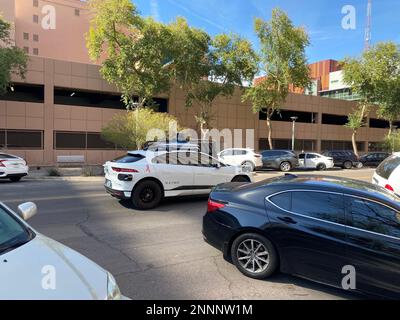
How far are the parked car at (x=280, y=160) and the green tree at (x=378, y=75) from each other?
52.1 ft

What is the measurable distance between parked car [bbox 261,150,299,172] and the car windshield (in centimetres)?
2274

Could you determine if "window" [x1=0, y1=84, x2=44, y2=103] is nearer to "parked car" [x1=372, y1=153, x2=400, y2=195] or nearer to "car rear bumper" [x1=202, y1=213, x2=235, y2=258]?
"parked car" [x1=372, y1=153, x2=400, y2=195]

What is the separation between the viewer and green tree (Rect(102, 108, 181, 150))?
21438 mm

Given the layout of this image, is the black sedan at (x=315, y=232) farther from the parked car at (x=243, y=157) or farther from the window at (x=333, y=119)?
the window at (x=333, y=119)

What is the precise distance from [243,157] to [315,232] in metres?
19.6

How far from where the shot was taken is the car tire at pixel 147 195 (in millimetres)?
9033

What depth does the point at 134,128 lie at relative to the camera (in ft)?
70.5

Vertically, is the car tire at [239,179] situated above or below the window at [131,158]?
below

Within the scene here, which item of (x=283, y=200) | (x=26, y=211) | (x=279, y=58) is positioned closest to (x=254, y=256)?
(x=283, y=200)

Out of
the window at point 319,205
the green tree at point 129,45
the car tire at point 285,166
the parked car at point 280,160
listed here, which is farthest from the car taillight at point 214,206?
the car tire at point 285,166

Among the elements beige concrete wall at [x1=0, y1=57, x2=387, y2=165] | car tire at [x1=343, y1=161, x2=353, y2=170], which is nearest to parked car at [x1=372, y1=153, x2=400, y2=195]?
beige concrete wall at [x1=0, y1=57, x2=387, y2=165]
